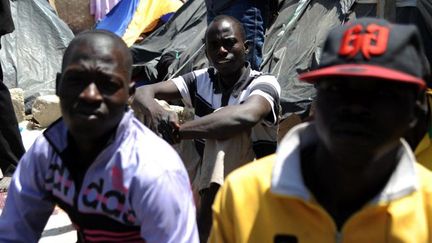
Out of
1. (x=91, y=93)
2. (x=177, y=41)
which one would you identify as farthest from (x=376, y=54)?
(x=177, y=41)

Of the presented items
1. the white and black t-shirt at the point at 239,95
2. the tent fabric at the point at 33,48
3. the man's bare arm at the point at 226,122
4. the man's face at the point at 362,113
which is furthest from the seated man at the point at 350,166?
the tent fabric at the point at 33,48

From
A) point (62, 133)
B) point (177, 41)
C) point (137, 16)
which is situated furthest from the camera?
point (137, 16)

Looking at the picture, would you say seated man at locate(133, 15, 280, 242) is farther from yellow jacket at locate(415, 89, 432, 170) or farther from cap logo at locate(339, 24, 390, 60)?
cap logo at locate(339, 24, 390, 60)

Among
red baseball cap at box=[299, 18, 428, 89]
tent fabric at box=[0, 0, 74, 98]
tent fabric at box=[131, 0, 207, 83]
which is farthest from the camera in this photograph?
tent fabric at box=[0, 0, 74, 98]

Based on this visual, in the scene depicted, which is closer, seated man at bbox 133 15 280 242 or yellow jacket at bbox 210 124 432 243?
yellow jacket at bbox 210 124 432 243

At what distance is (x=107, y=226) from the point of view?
225 cm

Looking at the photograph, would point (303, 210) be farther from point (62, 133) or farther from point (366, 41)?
point (62, 133)

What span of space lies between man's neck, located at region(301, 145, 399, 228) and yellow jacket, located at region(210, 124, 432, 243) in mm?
31

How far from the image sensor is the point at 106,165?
7.23ft

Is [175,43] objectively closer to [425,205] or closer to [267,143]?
[267,143]

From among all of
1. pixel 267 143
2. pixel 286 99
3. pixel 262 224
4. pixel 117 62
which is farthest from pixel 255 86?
pixel 286 99

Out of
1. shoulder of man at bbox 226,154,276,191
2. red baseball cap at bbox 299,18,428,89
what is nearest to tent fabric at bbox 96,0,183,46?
shoulder of man at bbox 226,154,276,191

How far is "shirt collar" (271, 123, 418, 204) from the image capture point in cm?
160

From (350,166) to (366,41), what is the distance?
0.28 metres
